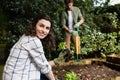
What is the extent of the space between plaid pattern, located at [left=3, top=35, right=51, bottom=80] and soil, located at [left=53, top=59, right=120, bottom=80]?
12.3 ft

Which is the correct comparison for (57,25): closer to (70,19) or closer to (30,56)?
(70,19)

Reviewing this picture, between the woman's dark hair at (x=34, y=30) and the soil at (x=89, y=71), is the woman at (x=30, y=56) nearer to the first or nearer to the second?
the woman's dark hair at (x=34, y=30)

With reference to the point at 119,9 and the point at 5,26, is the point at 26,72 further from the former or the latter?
the point at 119,9

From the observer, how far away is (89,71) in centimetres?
781

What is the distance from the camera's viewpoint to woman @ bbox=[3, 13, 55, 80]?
10.7 feet

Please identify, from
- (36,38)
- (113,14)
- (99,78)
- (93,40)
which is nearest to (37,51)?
(36,38)

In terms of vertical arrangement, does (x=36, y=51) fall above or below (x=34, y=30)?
below

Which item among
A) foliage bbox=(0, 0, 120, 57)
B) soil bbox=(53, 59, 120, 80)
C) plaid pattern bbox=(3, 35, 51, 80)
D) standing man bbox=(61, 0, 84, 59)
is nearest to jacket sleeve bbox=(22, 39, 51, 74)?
plaid pattern bbox=(3, 35, 51, 80)

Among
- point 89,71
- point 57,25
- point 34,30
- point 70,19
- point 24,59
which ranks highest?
point 34,30

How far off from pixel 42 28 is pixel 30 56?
0.29 m

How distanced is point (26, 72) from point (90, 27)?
7.80m

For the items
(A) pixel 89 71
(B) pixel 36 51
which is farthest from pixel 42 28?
(A) pixel 89 71

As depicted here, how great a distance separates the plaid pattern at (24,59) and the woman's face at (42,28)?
3.0 inches

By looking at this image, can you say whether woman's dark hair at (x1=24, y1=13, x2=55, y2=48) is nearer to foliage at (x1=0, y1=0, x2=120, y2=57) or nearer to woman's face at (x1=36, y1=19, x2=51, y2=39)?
woman's face at (x1=36, y1=19, x2=51, y2=39)
